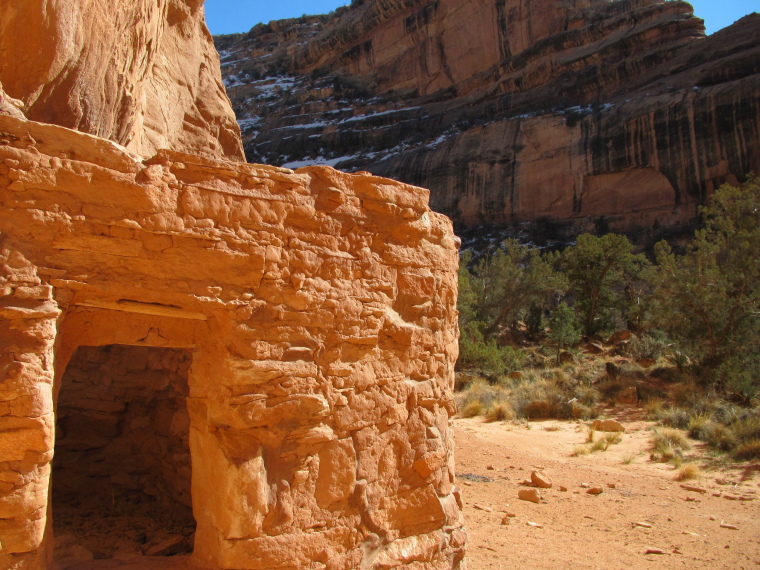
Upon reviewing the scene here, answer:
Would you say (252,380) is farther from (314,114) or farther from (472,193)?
(314,114)

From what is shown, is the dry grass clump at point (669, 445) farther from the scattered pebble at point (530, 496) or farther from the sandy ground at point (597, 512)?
the scattered pebble at point (530, 496)

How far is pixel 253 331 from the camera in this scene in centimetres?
301

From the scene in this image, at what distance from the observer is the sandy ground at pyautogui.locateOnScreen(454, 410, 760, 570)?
186 inches

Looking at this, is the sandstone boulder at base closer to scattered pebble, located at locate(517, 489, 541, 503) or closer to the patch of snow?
scattered pebble, located at locate(517, 489, 541, 503)

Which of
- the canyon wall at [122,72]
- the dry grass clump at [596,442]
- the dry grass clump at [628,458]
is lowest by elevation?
the dry grass clump at [628,458]

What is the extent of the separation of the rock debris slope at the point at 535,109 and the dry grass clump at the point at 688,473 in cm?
2064

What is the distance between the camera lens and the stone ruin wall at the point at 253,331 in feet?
8.22

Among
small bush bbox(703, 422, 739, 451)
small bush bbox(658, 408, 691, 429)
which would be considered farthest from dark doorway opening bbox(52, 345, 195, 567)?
small bush bbox(658, 408, 691, 429)

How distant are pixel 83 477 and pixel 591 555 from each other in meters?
4.36

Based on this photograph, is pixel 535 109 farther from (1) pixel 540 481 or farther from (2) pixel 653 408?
(1) pixel 540 481

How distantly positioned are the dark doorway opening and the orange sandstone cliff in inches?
6.5

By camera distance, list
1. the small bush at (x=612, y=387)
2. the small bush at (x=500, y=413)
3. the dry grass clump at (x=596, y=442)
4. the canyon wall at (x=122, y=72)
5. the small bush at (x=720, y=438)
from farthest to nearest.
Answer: the small bush at (x=612, y=387) → the small bush at (x=500, y=413) → the dry grass clump at (x=596, y=442) → the small bush at (x=720, y=438) → the canyon wall at (x=122, y=72)

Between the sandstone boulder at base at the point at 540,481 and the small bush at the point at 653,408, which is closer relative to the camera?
the sandstone boulder at base at the point at 540,481

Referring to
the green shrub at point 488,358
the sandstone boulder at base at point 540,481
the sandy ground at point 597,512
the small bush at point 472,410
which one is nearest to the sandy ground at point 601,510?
the sandy ground at point 597,512
